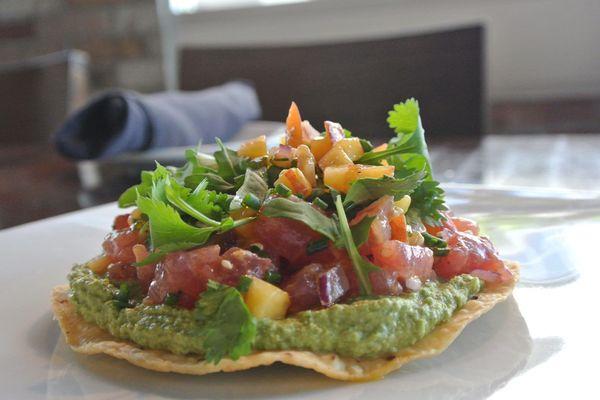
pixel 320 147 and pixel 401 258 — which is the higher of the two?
pixel 320 147

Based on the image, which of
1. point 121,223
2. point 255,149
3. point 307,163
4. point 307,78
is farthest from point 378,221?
point 307,78

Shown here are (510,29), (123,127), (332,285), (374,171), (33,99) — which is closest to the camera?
(332,285)

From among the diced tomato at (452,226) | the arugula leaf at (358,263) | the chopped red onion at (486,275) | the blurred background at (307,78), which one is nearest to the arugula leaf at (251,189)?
the arugula leaf at (358,263)

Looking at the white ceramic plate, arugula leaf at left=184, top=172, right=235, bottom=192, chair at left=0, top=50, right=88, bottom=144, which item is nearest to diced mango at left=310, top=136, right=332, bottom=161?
arugula leaf at left=184, top=172, right=235, bottom=192

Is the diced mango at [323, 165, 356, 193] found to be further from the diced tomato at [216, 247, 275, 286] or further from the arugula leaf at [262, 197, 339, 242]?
the diced tomato at [216, 247, 275, 286]

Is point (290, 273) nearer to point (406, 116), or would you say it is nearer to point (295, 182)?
point (295, 182)

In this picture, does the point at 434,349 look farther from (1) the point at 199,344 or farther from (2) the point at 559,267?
(2) the point at 559,267
